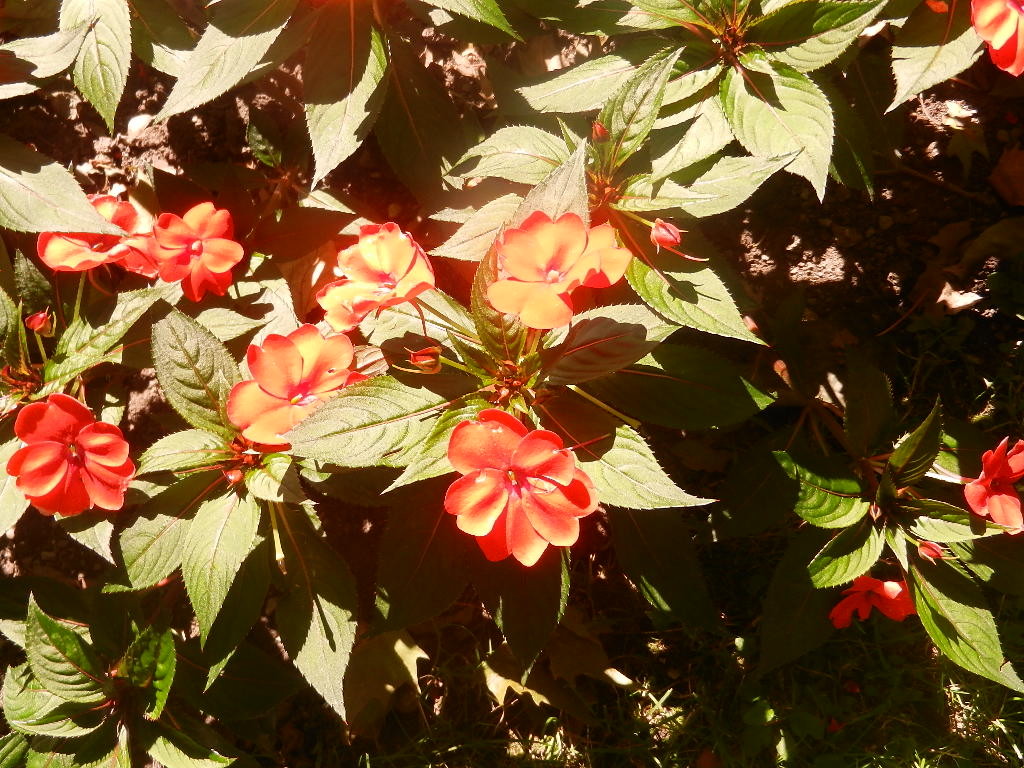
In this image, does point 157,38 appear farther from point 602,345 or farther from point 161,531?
point 602,345

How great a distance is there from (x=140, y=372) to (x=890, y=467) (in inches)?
101

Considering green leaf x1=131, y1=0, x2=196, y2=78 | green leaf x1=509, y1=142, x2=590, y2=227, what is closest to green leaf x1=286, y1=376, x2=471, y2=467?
green leaf x1=509, y1=142, x2=590, y2=227

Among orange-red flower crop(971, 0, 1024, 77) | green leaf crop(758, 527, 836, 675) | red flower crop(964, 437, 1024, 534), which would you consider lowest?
green leaf crop(758, 527, 836, 675)

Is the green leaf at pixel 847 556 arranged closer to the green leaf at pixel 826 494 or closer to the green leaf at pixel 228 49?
the green leaf at pixel 826 494

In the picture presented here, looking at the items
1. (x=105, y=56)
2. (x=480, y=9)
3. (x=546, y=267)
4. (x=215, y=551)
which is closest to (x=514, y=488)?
(x=546, y=267)

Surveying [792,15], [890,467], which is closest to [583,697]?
[890,467]

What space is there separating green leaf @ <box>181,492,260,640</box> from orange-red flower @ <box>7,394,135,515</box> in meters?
0.21

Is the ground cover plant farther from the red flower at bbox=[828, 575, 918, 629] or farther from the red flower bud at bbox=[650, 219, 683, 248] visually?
the red flower bud at bbox=[650, 219, 683, 248]

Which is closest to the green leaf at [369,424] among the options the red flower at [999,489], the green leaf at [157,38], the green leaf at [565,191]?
the green leaf at [565,191]

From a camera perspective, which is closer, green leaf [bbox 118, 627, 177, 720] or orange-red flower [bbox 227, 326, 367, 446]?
orange-red flower [bbox 227, 326, 367, 446]

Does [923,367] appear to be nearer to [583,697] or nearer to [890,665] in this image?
[890,665]

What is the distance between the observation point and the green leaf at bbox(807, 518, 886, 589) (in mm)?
2131

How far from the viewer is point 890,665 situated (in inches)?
114

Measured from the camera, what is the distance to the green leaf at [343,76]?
221 centimetres
